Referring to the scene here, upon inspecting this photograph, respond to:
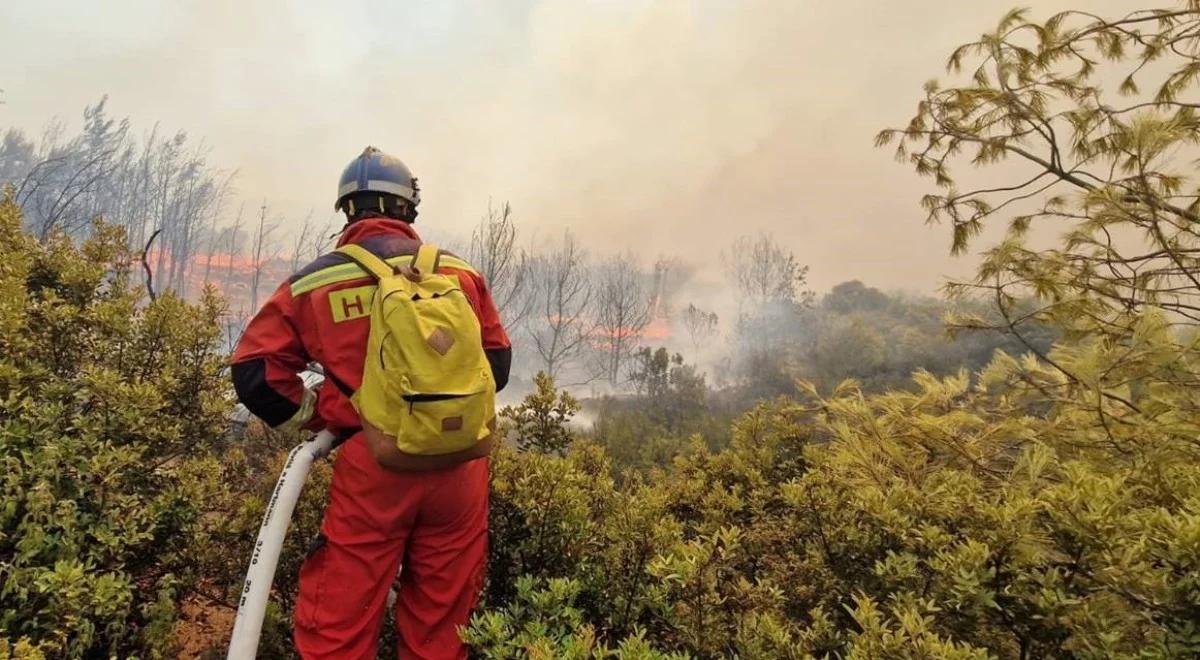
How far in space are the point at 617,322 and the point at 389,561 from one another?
2423 cm

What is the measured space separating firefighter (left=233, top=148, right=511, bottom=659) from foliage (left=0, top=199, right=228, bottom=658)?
0.56 metres

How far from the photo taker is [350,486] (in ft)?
5.32

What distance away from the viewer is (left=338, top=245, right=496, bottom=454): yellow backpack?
1452 millimetres

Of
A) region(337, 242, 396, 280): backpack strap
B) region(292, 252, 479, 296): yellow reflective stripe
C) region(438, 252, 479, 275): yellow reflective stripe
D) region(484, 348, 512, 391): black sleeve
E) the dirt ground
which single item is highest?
region(438, 252, 479, 275): yellow reflective stripe

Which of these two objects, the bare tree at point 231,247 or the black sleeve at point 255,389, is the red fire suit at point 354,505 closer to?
the black sleeve at point 255,389

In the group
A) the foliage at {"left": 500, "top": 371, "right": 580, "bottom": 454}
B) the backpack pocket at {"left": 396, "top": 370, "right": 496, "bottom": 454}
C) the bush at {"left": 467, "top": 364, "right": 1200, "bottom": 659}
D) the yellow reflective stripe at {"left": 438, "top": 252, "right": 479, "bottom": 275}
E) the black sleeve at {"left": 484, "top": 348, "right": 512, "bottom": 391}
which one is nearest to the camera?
the bush at {"left": 467, "top": 364, "right": 1200, "bottom": 659}

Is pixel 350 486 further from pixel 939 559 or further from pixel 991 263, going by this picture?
pixel 991 263

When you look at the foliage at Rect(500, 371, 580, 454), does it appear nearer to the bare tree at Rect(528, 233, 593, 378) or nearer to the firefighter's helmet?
the firefighter's helmet

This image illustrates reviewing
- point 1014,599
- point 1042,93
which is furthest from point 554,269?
point 1014,599

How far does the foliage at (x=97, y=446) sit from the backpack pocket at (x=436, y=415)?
89cm

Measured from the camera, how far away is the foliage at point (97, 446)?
1.48 meters

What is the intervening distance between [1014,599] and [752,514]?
57.5 inches

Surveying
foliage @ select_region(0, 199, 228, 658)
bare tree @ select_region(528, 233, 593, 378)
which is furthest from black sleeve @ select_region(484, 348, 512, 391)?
bare tree @ select_region(528, 233, 593, 378)

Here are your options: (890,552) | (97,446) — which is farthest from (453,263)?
(890,552)
